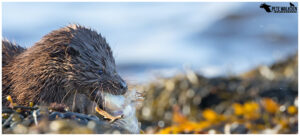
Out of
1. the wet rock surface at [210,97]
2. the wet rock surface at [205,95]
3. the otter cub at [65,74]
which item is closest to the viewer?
the otter cub at [65,74]

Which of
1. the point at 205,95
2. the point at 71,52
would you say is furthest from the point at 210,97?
the point at 71,52

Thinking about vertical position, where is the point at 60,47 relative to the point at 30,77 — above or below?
above

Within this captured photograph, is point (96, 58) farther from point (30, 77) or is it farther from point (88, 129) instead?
point (88, 129)

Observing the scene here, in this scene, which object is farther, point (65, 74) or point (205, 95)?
point (205, 95)

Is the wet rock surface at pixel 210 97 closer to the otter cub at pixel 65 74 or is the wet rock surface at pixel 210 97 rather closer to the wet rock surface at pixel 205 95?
the wet rock surface at pixel 205 95

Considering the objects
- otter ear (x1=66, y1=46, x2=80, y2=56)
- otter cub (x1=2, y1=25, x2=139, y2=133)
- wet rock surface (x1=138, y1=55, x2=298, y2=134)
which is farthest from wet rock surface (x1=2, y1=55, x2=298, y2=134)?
otter ear (x1=66, y1=46, x2=80, y2=56)

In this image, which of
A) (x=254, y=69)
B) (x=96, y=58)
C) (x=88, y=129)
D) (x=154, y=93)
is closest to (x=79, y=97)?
(x=96, y=58)

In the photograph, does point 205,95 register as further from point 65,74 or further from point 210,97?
point 65,74

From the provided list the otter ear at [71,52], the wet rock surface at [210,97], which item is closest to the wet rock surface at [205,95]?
the wet rock surface at [210,97]
